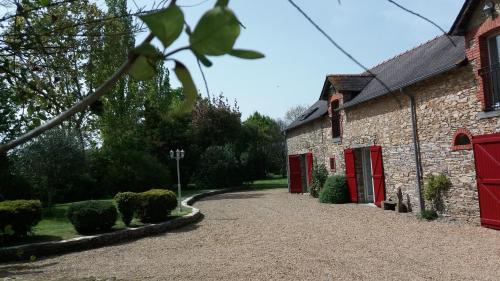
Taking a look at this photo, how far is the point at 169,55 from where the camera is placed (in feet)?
2.01

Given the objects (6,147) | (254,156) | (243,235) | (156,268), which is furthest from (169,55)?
(254,156)

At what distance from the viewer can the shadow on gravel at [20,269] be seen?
313 inches

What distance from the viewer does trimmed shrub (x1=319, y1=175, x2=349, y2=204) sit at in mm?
15984

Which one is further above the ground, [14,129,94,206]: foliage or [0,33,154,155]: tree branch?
[14,129,94,206]: foliage

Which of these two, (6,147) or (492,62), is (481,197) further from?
(6,147)

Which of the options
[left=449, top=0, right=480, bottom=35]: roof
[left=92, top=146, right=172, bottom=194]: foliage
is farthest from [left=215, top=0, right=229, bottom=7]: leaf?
[left=92, top=146, right=172, bottom=194]: foliage

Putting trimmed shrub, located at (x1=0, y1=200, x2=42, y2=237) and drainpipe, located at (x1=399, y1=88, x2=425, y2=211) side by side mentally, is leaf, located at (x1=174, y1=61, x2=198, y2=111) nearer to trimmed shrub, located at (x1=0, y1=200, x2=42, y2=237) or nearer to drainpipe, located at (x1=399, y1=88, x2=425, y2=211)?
trimmed shrub, located at (x1=0, y1=200, x2=42, y2=237)

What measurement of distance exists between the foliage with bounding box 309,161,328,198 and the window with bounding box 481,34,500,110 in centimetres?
948

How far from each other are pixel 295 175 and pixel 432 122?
1172 centimetres

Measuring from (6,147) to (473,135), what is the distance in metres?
10.2

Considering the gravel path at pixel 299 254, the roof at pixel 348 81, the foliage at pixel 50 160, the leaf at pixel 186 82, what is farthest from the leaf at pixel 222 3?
the foliage at pixel 50 160

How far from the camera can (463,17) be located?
31.9ft

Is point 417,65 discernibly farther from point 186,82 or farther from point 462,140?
point 186,82

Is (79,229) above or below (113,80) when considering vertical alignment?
below
